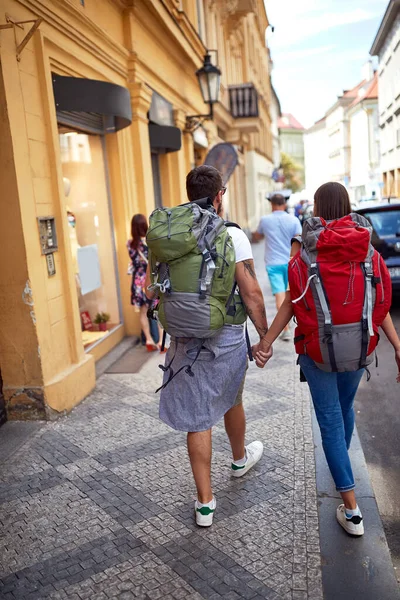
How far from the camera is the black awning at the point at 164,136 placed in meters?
8.99

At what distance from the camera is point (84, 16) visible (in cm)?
573

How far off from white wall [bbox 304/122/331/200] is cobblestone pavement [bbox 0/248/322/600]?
296 ft

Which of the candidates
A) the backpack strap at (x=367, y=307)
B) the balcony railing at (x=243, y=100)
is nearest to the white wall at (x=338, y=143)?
the balcony railing at (x=243, y=100)

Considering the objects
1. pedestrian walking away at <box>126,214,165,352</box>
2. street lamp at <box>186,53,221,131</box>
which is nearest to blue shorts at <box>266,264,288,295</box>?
pedestrian walking away at <box>126,214,165,352</box>

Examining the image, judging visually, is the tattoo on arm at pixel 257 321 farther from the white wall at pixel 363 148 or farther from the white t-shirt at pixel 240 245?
the white wall at pixel 363 148

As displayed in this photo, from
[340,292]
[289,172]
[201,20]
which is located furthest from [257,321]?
[289,172]

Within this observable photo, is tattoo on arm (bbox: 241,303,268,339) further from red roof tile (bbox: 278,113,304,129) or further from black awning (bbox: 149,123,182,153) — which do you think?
red roof tile (bbox: 278,113,304,129)

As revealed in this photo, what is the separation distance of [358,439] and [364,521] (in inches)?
48.4

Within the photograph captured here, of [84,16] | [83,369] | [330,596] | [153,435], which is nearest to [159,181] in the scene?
[84,16]

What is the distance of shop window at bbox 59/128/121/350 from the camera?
22.2ft

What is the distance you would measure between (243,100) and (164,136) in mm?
10251

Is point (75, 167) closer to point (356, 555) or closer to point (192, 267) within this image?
point (192, 267)

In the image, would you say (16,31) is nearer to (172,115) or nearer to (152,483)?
(152,483)

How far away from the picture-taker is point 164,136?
362 inches
